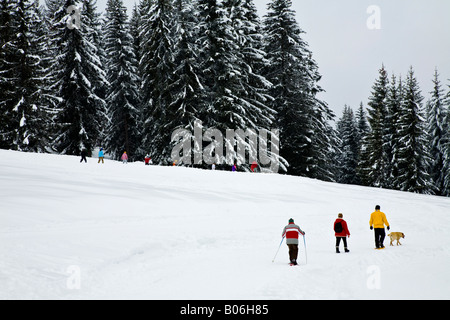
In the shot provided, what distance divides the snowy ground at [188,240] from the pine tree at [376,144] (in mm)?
16918

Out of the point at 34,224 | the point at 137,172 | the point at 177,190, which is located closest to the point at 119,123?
the point at 137,172

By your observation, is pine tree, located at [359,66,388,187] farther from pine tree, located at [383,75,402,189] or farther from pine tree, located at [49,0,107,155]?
pine tree, located at [49,0,107,155]

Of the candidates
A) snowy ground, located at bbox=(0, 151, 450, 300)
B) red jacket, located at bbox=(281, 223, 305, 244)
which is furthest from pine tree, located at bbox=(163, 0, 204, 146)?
red jacket, located at bbox=(281, 223, 305, 244)

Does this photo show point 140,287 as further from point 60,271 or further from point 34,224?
point 34,224

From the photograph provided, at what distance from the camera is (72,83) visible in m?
32.2

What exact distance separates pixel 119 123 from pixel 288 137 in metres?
19.1

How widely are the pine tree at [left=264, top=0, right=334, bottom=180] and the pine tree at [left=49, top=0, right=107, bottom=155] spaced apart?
681 inches

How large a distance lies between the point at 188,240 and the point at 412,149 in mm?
32092

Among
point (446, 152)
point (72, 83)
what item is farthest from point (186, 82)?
point (446, 152)

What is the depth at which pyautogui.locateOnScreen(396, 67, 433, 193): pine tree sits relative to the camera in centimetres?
3675

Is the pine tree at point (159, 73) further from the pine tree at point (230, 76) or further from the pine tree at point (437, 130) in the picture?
the pine tree at point (437, 130)
